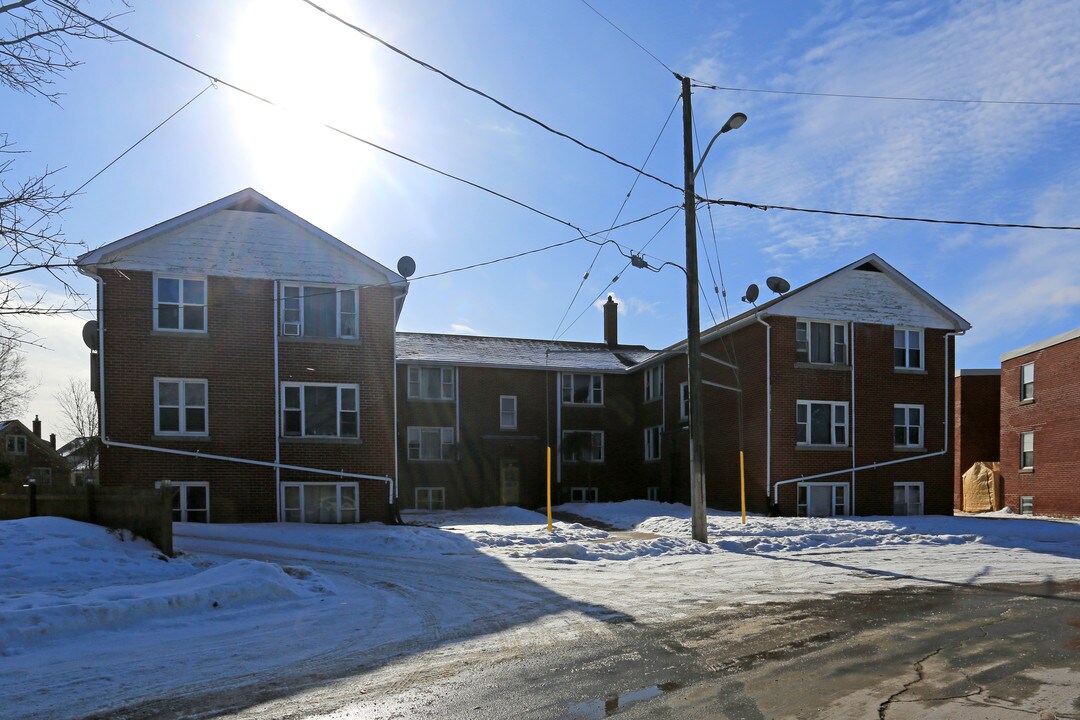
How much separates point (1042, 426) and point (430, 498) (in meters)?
25.7

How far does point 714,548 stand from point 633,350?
26.5 meters

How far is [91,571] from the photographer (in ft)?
38.0

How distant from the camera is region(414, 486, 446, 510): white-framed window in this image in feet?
114

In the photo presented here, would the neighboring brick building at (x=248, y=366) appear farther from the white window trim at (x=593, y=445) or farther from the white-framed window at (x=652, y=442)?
the white-framed window at (x=652, y=442)

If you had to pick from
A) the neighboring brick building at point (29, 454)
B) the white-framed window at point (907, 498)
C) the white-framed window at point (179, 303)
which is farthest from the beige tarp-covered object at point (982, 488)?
the neighboring brick building at point (29, 454)

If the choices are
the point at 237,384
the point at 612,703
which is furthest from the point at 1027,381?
the point at 612,703

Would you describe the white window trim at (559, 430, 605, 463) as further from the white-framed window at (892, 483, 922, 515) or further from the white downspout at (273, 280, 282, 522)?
the white downspout at (273, 280, 282, 522)

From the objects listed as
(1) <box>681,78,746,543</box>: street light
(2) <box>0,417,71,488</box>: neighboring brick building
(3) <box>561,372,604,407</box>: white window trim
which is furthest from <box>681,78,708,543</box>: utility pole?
(2) <box>0,417,71,488</box>: neighboring brick building

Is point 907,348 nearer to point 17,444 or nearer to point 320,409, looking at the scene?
point 320,409

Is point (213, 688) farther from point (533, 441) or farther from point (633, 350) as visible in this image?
point (633, 350)

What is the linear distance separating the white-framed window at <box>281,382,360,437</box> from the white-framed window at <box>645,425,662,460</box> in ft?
51.7

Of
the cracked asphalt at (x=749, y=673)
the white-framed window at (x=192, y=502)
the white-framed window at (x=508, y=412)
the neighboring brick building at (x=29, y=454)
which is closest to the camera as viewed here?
the cracked asphalt at (x=749, y=673)

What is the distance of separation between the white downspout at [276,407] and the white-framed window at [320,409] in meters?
0.15

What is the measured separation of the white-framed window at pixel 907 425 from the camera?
28.8 meters
